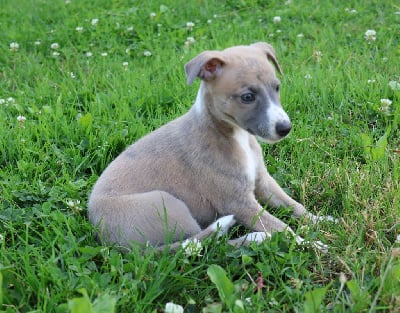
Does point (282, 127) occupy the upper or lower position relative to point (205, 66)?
lower

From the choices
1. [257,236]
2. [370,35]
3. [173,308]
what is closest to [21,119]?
[257,236]

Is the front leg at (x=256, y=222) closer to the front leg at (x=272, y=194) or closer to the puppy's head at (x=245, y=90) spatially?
the front leg at (x=272, y=194)

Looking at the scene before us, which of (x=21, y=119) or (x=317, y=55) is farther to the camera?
(x=317, y=55)

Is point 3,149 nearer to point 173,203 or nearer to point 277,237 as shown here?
point 173,203

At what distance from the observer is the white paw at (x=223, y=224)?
323 centimetres

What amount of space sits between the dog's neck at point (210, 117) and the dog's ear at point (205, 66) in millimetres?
142

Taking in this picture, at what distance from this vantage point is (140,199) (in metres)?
3.31

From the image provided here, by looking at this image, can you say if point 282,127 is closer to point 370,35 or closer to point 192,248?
point 192,248

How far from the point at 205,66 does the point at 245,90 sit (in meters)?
0.31

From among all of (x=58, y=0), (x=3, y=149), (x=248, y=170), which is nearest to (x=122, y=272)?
(x=248, y=170)

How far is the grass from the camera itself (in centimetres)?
282

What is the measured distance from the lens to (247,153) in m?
3.62

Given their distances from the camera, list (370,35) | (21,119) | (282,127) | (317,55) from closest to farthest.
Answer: (282,127) < (21,119) < (317,55) < (370,35)

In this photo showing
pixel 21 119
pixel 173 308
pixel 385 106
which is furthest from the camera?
pixel 21 119
